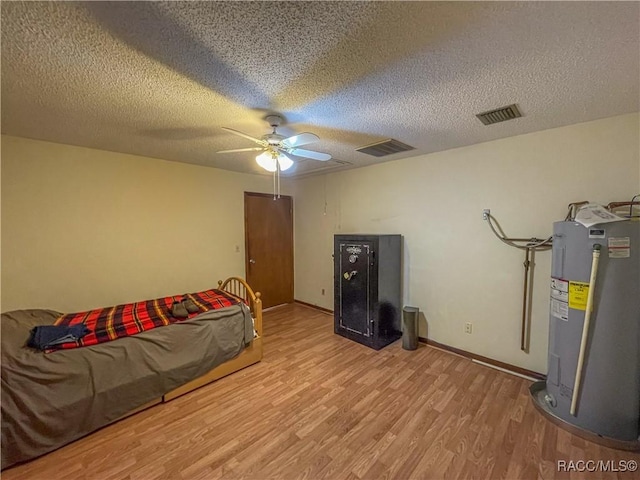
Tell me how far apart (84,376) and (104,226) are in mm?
1884

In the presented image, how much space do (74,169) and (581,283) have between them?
15.9ft

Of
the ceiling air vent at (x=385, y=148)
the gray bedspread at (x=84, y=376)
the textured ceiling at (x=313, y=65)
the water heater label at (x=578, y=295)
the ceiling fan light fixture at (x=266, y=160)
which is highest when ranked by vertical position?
the textured ceiling at (x=313, y=65)

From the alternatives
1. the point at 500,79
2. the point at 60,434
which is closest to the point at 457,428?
the point at 500,79

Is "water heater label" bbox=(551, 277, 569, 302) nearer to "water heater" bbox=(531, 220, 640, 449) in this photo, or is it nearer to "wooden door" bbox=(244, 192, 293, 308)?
"water heater" bbox=(531, 220, 640, 449)

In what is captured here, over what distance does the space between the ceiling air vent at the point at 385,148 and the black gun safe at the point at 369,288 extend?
3.34ft

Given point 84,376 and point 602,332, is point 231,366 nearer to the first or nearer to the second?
point 84,376

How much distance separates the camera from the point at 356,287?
345 cm

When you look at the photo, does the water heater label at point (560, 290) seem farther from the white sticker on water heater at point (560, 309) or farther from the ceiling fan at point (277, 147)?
the ceiling fan at point (277, 147)

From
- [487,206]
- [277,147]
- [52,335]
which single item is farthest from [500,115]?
[52,335]

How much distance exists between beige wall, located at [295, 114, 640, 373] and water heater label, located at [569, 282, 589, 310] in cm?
59

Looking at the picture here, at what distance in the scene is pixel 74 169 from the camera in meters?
2.92

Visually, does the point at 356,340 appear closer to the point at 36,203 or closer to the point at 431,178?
the point at 431,178

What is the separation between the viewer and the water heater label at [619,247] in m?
1.78

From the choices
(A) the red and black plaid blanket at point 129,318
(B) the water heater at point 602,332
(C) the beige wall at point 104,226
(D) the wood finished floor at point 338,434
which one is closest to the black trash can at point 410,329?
(D) the wood finished floor at point 338,434
